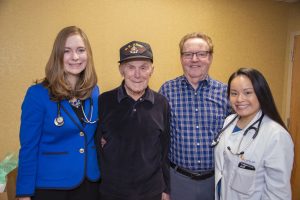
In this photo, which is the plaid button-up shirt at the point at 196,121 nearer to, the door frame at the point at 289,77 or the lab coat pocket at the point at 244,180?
the lab coat pocket at the point at 244,180

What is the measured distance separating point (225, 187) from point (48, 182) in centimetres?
101

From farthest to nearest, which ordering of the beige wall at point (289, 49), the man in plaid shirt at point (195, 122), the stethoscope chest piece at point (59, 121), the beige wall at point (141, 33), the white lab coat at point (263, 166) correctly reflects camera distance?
1. the beige wall at point (289, 49)
2. the beige wall at point (141, 33)
3. the man in plaid shirt at point (195, 122)
4. the stethoscope chest piece at point (59, 121)
5. the white lab coat at point (263, 166)

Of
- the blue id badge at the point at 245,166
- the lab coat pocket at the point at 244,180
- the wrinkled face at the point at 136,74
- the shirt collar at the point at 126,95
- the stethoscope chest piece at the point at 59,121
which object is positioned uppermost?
the wrinkled face at the point at 136,74

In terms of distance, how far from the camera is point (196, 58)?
1.83 metres

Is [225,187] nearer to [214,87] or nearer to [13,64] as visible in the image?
[214,87]

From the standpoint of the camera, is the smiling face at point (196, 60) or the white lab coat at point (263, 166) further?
the smiling face at point (196, 60)

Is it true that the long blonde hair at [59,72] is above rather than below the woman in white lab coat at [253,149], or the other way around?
above

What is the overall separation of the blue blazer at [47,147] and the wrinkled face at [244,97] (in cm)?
91

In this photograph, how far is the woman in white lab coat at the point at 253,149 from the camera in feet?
4.33

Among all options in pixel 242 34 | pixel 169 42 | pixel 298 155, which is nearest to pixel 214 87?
pixel 169 42

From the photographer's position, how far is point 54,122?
1.42m

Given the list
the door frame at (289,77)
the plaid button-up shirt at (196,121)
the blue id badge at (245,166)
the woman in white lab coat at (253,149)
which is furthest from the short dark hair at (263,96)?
the door frame at (289,77)

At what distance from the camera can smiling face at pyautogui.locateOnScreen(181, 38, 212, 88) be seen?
1.83 meters

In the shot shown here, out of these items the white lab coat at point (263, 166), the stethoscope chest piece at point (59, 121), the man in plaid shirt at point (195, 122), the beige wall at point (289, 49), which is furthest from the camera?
the beige wall at point (289, 49)
